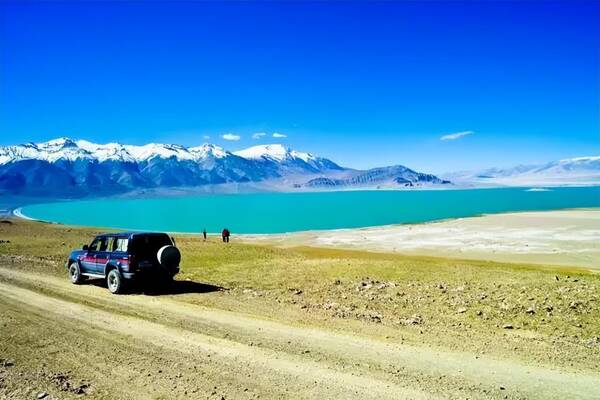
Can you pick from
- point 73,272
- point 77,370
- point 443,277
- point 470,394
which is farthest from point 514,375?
point 73,272

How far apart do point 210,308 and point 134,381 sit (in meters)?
6.60

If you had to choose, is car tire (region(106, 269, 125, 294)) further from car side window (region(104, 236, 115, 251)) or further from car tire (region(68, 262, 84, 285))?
car tire (region(68, 262, 84, 285))

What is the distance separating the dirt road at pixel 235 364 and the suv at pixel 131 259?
4191mm

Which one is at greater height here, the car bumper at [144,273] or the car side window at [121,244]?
the car side window at [121,244]

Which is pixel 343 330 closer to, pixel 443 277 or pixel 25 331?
pixel 25 331

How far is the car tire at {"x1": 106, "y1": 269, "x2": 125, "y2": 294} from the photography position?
18.8 meters

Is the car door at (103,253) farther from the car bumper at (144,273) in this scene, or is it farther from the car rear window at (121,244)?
the car bumper at (144,273)

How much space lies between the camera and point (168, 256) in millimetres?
19469

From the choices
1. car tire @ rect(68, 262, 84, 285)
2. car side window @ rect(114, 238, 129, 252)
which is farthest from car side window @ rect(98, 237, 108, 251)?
car tire @ rect(68, 262, 84, 285)

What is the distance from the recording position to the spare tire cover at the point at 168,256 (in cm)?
1927

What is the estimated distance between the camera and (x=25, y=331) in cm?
1304

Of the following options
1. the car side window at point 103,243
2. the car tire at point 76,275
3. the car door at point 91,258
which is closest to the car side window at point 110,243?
the car side window at point 103,243

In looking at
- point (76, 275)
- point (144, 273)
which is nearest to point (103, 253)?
point (76, 275)

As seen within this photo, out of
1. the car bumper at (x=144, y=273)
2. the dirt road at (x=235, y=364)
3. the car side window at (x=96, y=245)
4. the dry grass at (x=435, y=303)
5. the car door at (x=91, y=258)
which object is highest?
the car side window at (x=96, y=245)
